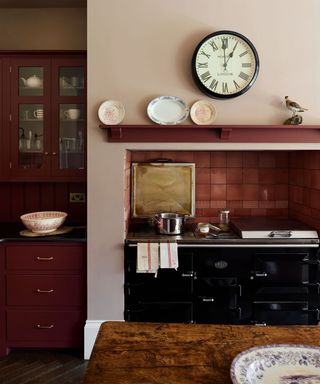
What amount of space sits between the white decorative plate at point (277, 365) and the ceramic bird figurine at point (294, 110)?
191 cm

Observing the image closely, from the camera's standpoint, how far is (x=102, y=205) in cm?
277

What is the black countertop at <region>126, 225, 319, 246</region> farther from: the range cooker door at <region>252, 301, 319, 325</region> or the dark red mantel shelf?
the dark red mantel shelf

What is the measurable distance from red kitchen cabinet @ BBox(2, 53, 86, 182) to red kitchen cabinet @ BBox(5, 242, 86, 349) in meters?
0.70

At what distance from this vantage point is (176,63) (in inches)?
108

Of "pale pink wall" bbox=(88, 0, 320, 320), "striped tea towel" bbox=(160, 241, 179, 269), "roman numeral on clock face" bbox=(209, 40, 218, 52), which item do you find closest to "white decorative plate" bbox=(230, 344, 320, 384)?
"striped tea towel" bbox=(160, 241, 179, 269)

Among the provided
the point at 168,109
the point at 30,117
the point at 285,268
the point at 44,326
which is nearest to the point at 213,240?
the point at 285,268

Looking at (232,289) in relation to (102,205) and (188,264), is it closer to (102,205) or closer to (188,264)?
(188,264)

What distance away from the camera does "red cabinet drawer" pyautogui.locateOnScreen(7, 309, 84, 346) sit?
9.21 ft

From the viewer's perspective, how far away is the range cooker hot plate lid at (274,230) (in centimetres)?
275

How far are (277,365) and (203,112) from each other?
6.48ft

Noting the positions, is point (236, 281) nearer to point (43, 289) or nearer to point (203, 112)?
point (203, 112)

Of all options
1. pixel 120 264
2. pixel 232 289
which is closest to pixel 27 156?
pixel 120 264

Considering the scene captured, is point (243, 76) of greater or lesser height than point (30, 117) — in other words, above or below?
above

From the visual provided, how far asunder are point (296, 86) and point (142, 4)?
47.9 inches
